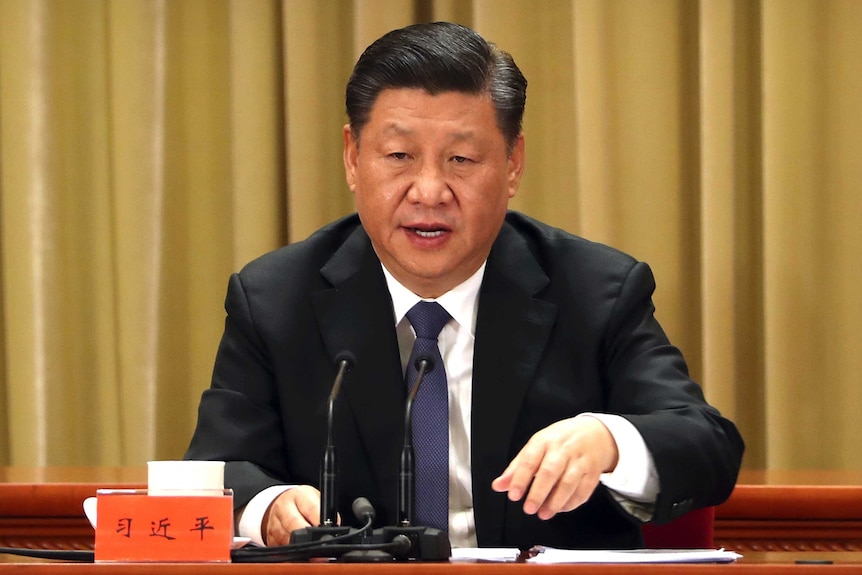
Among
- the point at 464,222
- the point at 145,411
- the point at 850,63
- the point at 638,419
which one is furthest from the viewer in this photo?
the point at 145,411

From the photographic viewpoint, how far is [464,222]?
190cm

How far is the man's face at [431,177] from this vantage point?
1.88 meters

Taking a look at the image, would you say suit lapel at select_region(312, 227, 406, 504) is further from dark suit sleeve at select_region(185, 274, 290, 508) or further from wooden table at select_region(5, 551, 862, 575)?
wooden table at select_region(5, 551, 862, 575)

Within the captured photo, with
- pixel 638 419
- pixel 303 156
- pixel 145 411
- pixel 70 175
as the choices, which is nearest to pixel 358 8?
pixel 303 156

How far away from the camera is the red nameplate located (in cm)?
123

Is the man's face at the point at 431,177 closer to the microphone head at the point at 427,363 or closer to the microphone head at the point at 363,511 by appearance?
the microphone head at the point at 427,363

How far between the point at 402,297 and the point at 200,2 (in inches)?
62.0

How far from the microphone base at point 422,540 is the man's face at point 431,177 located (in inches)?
25.6

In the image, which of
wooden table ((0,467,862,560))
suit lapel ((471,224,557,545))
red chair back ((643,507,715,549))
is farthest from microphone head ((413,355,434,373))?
wooden table ((0,467,862,560))

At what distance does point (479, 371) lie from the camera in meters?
1.94

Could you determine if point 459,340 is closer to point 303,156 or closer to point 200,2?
point 303,156

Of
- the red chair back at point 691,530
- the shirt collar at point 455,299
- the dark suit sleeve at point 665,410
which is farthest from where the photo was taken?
the shirt collar at point 455,299

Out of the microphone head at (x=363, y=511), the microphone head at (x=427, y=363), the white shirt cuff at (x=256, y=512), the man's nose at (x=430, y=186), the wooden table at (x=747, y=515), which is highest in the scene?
the man's nose at (x=430, y=186)

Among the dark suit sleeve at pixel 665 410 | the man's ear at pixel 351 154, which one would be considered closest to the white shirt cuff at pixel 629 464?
the dark suit sleeve at pixel 665 410
